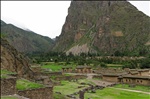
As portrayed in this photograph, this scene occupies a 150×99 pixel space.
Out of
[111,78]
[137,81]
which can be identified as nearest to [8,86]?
[137,81]

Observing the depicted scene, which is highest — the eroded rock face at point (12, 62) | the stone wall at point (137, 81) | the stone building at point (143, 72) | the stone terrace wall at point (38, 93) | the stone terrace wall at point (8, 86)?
the eroded rock face at point (12, 62)

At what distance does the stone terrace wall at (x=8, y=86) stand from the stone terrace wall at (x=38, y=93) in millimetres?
2286

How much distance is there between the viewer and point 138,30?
200m

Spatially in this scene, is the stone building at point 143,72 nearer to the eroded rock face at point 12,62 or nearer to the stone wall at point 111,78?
the stone wall at point 111,78

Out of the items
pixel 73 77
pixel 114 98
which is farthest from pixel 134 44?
pixel 114 98

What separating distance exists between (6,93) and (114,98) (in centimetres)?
1801

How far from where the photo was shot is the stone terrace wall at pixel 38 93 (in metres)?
17.7

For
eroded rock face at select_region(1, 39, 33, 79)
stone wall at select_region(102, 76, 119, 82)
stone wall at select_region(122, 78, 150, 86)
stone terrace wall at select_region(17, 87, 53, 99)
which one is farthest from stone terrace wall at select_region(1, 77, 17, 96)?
stone wall at select_region(102, 76, 119, 82)

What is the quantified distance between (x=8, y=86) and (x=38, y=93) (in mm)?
3747

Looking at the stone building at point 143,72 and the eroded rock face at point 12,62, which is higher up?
the eroded rock face at point 12,62

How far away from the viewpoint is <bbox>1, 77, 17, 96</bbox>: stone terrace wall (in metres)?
14.5

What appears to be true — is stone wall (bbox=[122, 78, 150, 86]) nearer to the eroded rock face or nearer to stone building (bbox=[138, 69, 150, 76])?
stone building (bbox=[138, 69, 150, 76])

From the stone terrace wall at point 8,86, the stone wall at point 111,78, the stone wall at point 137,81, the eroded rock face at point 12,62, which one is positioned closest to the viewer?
the stone terrace wall at point 8,86

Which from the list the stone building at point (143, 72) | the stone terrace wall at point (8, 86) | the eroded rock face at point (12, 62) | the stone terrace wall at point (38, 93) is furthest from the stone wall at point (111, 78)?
the stone terrace wall at point (8, 86)
